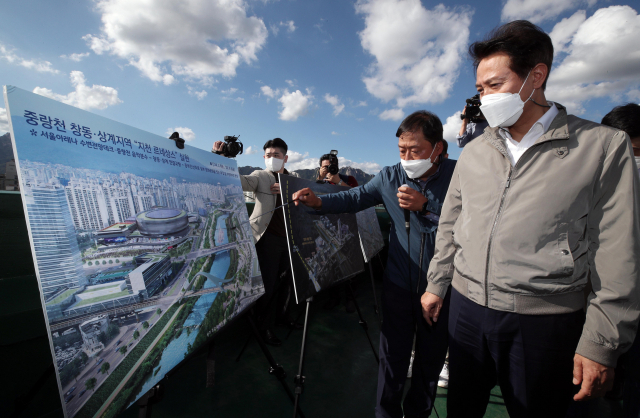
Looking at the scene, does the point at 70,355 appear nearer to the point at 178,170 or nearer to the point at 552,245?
the point at 178,170

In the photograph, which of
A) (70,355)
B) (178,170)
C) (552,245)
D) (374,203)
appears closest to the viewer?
(70,355)

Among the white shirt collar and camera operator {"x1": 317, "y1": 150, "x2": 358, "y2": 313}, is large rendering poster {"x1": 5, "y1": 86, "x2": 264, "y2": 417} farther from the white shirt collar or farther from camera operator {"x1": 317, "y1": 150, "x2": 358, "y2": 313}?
camera operator {"x1": 317, "y1": 150, "x2": 358, "y2": 313}

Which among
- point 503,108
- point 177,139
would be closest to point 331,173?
point 177,139

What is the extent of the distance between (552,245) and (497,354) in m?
0.49

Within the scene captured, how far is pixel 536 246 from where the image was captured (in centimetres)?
98

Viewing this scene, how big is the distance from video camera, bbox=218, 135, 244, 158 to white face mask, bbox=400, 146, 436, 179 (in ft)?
4.43

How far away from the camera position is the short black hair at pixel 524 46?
107 cm

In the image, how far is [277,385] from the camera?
2.20 meters

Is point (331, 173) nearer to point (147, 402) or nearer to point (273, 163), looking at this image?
point (273, 163)

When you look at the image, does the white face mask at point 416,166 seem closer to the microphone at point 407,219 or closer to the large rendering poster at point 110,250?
the microphone at point 407,219

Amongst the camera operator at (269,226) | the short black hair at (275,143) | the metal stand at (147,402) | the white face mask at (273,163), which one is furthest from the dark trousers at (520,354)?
the short black hair at (275,143)

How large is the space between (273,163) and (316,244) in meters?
1.16

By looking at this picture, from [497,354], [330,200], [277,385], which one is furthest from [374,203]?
[277,385]

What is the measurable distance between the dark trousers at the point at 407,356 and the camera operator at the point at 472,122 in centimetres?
153
